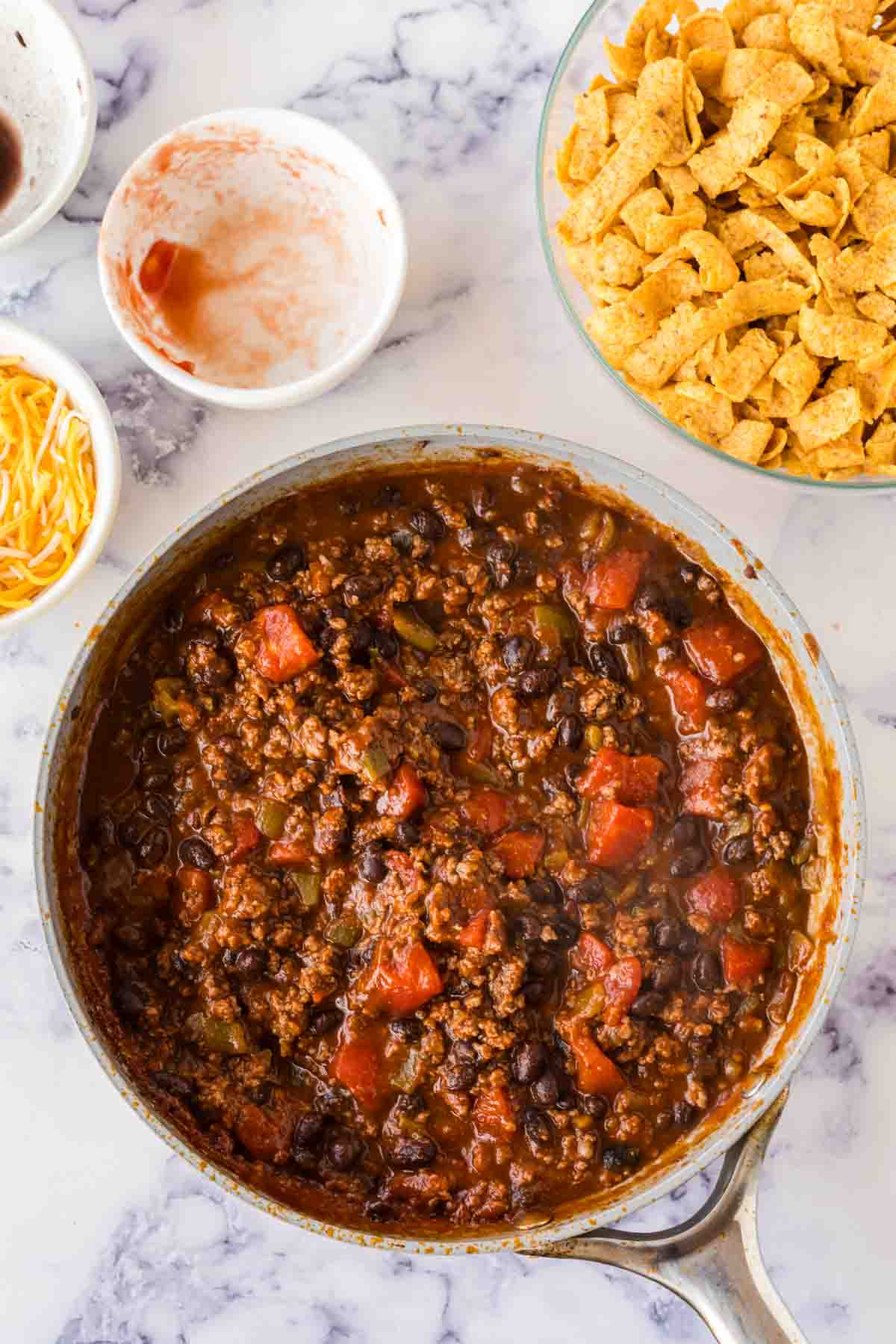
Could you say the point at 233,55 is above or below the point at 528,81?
above

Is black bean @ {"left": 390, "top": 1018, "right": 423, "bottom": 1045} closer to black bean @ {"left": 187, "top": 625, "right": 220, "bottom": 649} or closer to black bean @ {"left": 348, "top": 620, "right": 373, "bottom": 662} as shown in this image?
black bean @ {"left": 348, "top": 620, "right": 373, "bottom": 662}

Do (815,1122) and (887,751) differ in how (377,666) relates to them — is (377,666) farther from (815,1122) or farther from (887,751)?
(815,1122)

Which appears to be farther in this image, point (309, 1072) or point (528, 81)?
point (528, 81)

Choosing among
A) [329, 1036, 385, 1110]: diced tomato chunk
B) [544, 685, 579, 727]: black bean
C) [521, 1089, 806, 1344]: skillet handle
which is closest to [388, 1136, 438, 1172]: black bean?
[329, 1036, 385, 1110]: diced tomato chunk

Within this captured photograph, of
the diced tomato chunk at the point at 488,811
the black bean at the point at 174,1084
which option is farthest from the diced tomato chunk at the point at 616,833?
the black bean at the point at 174,1084

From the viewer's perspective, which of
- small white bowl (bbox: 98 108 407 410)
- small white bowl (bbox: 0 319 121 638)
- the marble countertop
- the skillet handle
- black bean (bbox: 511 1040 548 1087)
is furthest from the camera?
the marble countertop

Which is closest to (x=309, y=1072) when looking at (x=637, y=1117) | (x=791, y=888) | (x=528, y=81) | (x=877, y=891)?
(x=637, y=1117)
